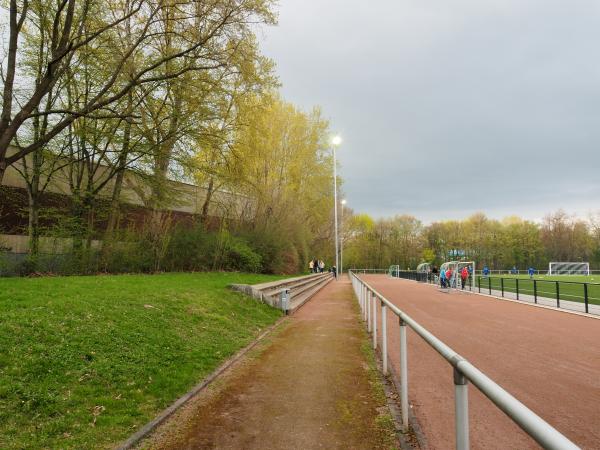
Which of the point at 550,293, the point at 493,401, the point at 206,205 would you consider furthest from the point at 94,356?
the point at 550,293

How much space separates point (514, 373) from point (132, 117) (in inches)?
434

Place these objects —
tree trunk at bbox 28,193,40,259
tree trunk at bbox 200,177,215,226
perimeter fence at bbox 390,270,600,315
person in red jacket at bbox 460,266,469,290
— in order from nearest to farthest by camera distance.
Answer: tree trunk at bbox 28,193,40,259, perimeter fence at bbox 390,270,600,315, tree trunk at bbox 200,177,215,226, person in red jacket at bbox 460,266,469,290

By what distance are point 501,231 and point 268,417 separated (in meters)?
93.7

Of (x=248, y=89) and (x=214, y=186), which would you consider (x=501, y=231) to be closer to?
(x=214, y=186)

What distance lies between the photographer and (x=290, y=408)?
15.8 ft

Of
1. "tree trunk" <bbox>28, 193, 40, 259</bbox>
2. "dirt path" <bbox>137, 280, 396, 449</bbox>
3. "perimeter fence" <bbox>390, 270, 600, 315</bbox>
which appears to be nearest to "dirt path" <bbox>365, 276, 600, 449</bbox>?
"dirt path" <bbox>137, 280, 396, 449</bbox>

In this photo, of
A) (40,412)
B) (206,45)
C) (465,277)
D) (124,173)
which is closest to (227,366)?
(40,412)

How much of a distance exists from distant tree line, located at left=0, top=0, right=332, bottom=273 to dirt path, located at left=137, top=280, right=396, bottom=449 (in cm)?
797

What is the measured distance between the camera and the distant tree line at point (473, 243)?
85750 mm

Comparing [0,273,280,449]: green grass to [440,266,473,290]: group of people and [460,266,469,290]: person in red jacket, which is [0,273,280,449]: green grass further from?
[460,266,469,290]: person in red jacket

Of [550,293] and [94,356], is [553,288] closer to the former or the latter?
[550,293]

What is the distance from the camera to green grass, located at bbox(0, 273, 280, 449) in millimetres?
4086

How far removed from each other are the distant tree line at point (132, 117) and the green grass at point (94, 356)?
190 inches

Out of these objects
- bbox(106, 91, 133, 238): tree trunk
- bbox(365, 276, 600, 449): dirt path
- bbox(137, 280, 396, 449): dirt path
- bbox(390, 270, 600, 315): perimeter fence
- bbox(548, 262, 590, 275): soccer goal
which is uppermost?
bbox(106, 91, 133, 238): tree trunk
